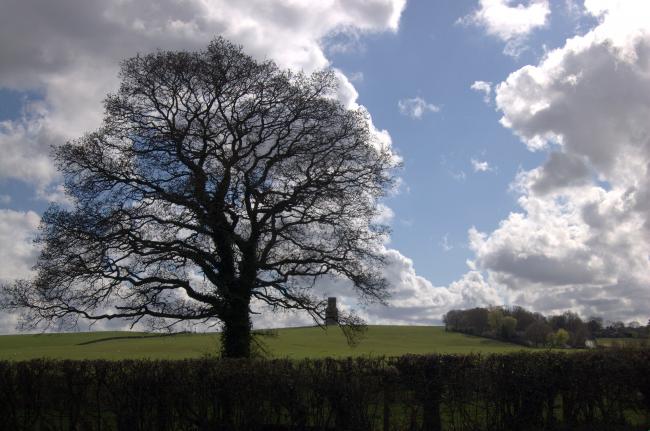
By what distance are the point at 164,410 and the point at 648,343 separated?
12.2 metres

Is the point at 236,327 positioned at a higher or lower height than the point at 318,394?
higher

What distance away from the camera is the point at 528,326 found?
77625 millimetres

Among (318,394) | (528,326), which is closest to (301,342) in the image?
(528,326)

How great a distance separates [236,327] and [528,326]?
63952 mm

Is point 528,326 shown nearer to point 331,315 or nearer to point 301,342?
point 301,342

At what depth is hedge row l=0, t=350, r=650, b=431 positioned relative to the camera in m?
12.7

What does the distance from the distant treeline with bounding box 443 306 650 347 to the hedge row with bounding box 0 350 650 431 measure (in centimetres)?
5307

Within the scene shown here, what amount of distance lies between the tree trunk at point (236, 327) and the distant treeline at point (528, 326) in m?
50.0

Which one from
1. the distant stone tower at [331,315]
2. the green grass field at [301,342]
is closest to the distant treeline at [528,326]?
the green grass field at [301,342]

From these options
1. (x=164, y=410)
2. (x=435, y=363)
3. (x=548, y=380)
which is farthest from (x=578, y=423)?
(x=164, y=410)

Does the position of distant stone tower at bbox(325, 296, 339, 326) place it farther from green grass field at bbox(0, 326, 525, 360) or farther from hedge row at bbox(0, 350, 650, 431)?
green grass field at bbox(0, 326, 525, 360)

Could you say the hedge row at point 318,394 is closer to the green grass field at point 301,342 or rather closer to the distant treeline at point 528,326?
the green grass field at point 301,342

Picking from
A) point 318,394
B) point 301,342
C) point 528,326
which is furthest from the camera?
point 528,326

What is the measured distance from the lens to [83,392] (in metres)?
13.1
